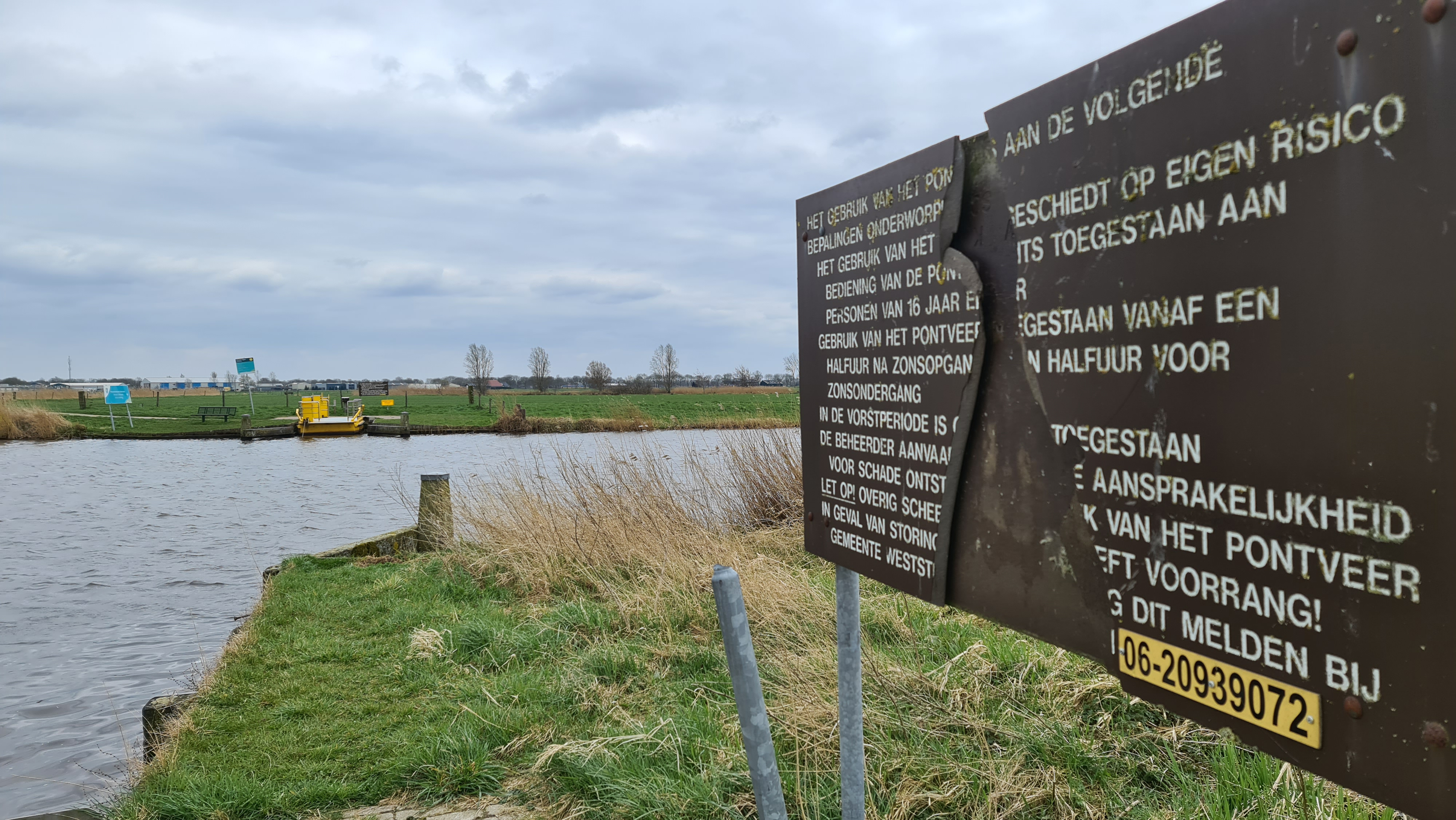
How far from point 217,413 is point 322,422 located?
1713cm

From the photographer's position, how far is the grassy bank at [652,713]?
10.2 ft

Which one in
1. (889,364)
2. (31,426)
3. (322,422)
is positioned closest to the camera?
(889,364)

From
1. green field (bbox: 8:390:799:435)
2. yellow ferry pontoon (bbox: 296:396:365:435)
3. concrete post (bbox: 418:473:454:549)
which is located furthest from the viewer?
yellow ferry pontoon (bbox: 296:396:365:435)

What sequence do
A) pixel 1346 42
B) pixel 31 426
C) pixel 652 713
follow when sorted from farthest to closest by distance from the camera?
pixel 31 426 < pixel 652 713 < pixel 1346 42

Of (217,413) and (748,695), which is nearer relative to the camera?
(748,695)

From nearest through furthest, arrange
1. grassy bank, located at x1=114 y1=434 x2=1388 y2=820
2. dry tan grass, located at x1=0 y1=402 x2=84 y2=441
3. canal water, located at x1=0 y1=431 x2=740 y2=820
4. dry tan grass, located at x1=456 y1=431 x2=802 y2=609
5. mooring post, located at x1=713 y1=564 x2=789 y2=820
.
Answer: mooring post, located at x1=713 y1=564 x2=789 y2=820
grassy bank, located at x1=114 y1=434 x2=1388 y2=820
canal water, located at x1=0 y1=431 x2=740 y2=820
dry tan grass, located at x1=456 y1=431 x2=802 y2=609
dry tan grass, located at x1=0 y1=402 x2=84 y2=441

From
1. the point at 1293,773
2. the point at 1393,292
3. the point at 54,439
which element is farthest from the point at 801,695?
the point at 54,439

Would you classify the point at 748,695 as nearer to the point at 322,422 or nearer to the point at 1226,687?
the point at 1226,687

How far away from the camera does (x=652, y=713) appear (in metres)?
4.19

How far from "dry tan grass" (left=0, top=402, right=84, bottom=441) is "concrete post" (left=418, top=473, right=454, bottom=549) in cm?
3854

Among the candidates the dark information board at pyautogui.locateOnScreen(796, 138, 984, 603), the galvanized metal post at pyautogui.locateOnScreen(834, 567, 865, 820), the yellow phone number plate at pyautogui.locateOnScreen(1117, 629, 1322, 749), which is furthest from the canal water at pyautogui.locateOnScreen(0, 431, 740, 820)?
the yellow phone number plate at pyautogui.locateOnScreen(1117, 629, 1322, 749)

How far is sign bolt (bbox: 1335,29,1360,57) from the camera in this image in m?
1.11

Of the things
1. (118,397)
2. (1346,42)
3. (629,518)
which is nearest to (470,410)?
(118,397)

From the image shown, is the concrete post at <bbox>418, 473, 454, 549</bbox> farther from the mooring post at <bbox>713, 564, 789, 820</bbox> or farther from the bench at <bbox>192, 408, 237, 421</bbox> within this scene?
the bench at <bbox>192, 408, 237, 421</bbox>
